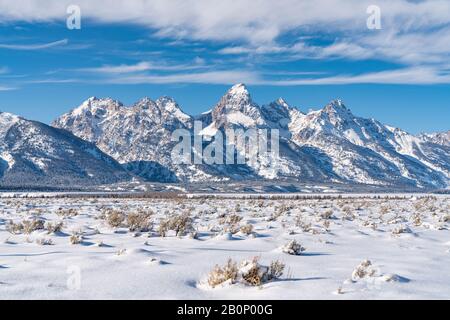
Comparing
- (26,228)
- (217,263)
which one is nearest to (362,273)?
(217,263)

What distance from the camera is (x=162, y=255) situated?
991 centimetres

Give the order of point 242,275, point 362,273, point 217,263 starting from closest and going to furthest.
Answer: point 242,275 < point 362,273 < point 217,263

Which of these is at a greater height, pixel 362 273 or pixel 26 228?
pixel 362 273

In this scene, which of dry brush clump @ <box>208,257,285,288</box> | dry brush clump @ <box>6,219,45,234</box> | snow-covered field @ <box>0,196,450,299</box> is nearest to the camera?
snow-covered field @ <box>0,196,450,299</box>

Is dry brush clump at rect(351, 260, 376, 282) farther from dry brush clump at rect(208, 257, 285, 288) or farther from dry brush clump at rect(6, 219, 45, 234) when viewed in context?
dry brush clump at rect(6, 219, 45, 234)

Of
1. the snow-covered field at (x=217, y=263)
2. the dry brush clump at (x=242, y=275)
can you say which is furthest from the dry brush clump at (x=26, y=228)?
the dry brush clump at (x=242, y=275)

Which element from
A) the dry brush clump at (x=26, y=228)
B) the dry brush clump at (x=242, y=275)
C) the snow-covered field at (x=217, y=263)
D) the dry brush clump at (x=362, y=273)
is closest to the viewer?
the snow-covered field at (x=217, y=263)

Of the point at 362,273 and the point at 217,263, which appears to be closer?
the point at 362,273

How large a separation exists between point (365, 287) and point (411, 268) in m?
2.46

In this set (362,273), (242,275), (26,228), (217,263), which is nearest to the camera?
(242,275)

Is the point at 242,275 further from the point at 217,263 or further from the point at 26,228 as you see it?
the point at 26,228

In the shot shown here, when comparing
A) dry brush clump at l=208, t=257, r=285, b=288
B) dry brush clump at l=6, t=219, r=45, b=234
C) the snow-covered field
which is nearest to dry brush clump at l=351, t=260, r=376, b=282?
the snow-covered field

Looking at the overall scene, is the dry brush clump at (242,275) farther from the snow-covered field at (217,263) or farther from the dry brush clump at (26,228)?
the dry brush clump at (26,228)

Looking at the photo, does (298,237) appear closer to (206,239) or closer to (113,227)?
(206,239)
